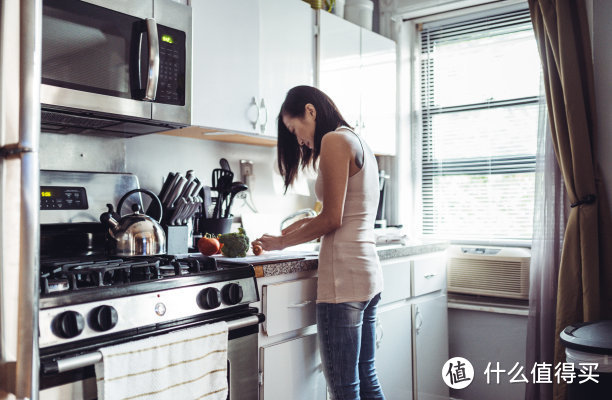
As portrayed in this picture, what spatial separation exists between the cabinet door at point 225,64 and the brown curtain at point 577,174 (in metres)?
1.42

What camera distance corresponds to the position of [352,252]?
1.76m

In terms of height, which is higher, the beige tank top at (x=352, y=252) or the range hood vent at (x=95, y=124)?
the range hood vent at (x=95, y=124)

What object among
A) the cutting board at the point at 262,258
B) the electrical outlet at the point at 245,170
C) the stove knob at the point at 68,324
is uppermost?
the electrical outlet at the point at 245,170

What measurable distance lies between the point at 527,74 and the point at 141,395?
102 inches

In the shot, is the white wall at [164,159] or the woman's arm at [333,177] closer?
the woman's arm at [333,177]

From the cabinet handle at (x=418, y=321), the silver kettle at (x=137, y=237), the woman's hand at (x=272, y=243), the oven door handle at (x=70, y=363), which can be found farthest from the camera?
the cabinet handle at (x=418, y=321)

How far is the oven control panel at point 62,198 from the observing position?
72.4 inches

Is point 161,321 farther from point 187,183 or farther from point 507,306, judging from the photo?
point 507,306

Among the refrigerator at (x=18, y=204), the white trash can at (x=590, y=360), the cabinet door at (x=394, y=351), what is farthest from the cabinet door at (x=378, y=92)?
the refrigerator at (x=18, y=204)

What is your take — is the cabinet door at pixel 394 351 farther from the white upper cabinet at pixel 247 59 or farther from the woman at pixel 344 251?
the white upper cabinet at pixel 247 59

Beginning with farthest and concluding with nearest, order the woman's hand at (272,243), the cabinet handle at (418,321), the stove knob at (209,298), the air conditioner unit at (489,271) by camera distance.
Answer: the air conditioner unit at (489,271) → the cabinet handle at (418,321) → the woman's hand at (272,243) → the stove knob at (209,298)

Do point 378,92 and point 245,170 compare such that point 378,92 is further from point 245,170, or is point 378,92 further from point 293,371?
point 293,371

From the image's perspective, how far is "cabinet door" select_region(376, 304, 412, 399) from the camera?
2.32 metres

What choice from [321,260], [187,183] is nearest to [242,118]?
[187,183]
